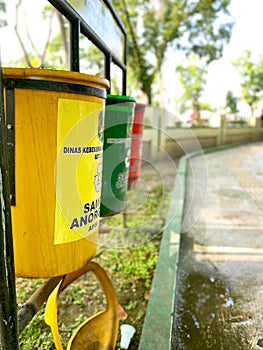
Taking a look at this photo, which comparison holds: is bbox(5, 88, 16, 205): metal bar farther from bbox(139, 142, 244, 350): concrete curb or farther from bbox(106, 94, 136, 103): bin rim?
bbox(139, 142, 244, 350): concrete curb

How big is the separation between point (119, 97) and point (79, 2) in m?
0.48

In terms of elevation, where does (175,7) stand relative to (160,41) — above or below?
above

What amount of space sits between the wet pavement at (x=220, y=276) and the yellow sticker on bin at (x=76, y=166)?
3.18 ft

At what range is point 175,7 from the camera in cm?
1313

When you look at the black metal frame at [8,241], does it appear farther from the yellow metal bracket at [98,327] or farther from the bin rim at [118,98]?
the bin rim at [118,98]

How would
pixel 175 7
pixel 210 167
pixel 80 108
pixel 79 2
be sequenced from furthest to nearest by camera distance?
pixel 175 7
pixel 210 167
pixel 79 2
pixel 80 108

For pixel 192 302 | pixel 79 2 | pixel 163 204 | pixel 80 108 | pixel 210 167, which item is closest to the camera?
pixel 80 108

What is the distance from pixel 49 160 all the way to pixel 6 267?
354 millimetres

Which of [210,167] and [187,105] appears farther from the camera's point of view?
[187,105]

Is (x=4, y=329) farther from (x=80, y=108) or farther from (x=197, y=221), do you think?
(x=197, y=221)

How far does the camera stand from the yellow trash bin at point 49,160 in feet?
3.17

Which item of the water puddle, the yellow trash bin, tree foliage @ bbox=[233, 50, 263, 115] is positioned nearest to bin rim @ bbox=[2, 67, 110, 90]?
the yellow trash bin

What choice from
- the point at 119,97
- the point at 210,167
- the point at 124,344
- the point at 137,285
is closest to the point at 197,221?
the point at 137,285

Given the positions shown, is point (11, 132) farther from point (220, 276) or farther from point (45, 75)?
point (220, 276)
